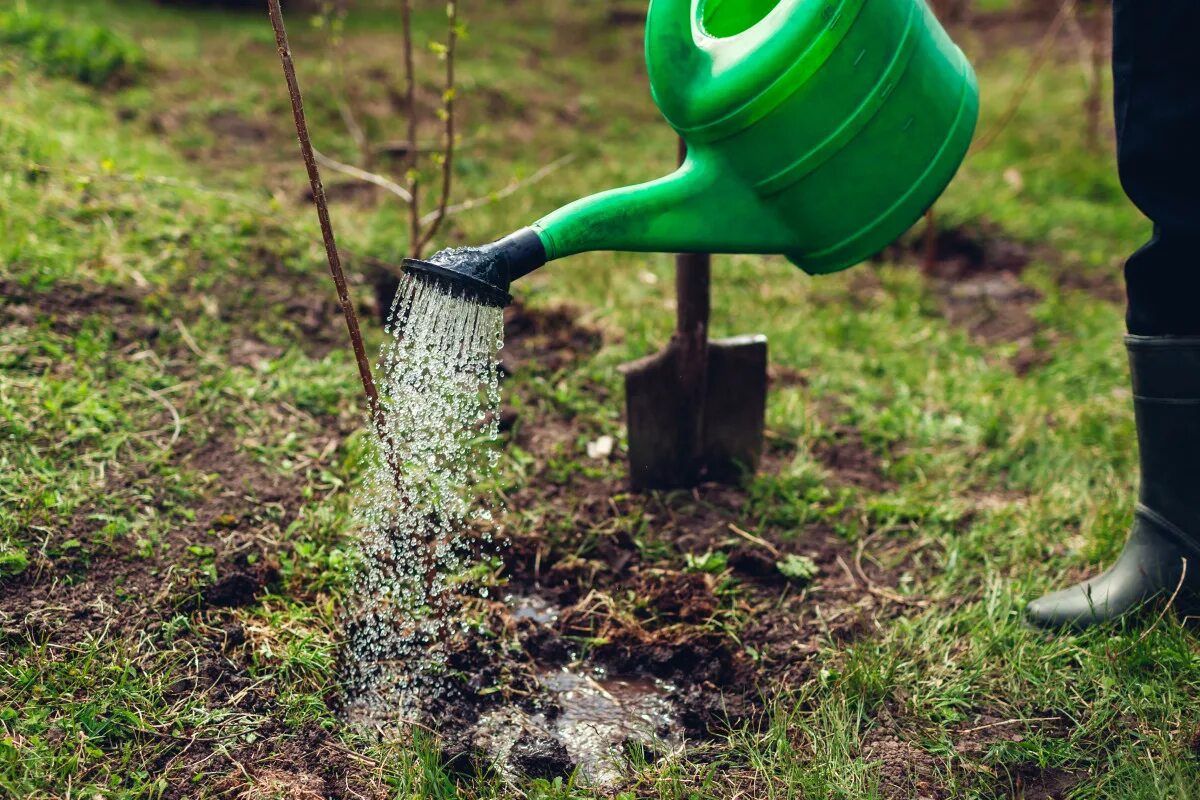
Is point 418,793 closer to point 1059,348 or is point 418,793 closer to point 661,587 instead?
point 661,587

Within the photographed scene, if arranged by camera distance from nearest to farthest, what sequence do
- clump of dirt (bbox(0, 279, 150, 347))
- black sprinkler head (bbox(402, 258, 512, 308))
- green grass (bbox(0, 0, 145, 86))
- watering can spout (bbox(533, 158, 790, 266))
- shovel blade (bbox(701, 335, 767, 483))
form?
black sprinkler head (bbox(402, 258, 512, 308)) → watering can spout (bbox(533, 158, 790, 266)) → shovel blade (bbox(701, 335, 767, 483)) → clump of dirt (bbox(0, 279, 150, 347)) → green grass (bbox(0, 0, 145, 86))

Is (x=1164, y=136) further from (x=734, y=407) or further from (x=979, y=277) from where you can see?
(x=979, y=277)

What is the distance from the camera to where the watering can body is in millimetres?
1477

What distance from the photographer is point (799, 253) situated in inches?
67.0

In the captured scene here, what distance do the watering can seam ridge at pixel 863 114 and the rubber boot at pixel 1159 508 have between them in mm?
701

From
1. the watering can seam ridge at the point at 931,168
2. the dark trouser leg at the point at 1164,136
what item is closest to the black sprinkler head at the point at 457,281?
the watering can seam ridge at the point at 931,168

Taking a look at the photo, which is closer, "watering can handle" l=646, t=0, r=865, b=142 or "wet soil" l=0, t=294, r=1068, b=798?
"watering can handle" l=646, t=0, r=865, b=142

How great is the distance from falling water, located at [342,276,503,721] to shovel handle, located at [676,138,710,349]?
51cm

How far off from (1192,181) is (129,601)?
2.00 meters

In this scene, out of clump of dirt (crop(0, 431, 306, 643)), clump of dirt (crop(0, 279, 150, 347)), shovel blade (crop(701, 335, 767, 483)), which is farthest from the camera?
clump of dirt (crop(0, 279, 150, 347))

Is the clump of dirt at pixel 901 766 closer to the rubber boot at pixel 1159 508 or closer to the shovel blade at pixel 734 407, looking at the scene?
the rubber boot at pixel 1159 508

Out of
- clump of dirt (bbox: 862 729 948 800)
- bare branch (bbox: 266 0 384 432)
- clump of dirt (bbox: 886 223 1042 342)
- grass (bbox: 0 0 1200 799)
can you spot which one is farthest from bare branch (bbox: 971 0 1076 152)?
bare branch (bbox: 266 0 384 432)

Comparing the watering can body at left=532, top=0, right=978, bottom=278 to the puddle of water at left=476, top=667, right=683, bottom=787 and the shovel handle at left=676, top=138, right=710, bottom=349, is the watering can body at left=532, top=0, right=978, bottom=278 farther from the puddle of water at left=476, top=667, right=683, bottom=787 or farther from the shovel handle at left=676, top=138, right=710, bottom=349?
the puddle of water at left=476, top=667, right=683, bottom=787

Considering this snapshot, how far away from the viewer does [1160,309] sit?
1.75 m
